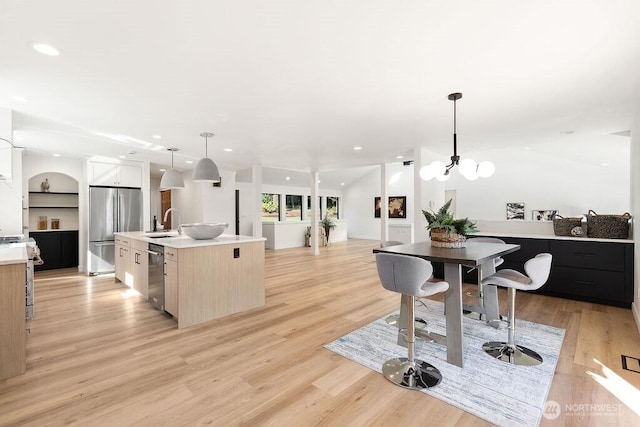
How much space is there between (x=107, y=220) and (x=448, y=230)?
20.3 feet

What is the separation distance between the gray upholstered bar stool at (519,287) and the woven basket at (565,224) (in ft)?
7.84

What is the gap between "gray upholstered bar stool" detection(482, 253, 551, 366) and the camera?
2.39m

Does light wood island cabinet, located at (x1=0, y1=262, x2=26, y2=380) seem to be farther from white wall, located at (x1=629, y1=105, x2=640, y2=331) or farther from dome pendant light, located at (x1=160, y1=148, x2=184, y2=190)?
white wall, located at (x1=629, y1=105, x2=640, y2=331)

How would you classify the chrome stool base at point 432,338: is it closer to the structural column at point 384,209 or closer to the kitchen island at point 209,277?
the kitchen island at point 209,277

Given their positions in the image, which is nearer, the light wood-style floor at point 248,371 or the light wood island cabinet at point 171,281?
the light wood-style floor at point 248,371

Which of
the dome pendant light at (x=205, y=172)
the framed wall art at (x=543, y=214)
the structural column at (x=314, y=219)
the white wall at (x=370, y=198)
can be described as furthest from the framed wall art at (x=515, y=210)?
the dome pendant light at (x=205, y=172)

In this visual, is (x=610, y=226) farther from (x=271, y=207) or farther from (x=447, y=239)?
(x=271, y=207)

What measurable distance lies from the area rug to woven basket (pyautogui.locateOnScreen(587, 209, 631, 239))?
1.82m

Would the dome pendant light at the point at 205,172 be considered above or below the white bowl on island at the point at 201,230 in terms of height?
above

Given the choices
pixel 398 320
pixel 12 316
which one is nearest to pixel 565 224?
pixel 398 320

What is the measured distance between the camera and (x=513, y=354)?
2529 mm

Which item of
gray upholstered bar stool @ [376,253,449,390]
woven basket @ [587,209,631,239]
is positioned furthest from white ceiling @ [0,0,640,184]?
gray upholstered bar stool @ [376,253,449,390]

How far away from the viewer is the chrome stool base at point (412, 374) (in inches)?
83.8

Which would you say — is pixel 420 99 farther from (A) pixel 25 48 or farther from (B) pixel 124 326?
(B) pixel 124 326
